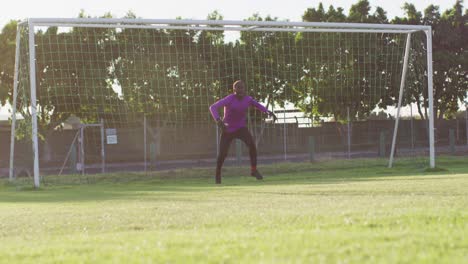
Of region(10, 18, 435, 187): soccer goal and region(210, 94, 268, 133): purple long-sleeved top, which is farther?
region(10, 18, 435, 187): soccer goal

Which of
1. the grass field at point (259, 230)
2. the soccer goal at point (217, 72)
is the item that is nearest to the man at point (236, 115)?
the grass field at point (259, 230)

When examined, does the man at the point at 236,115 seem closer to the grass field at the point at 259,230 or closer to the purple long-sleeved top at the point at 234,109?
the purple long-sleeved top at the point at 234,109

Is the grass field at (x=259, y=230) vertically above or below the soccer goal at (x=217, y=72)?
below

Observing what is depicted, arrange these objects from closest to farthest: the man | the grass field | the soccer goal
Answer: the grass field → the man → the soccer goal

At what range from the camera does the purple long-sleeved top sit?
47.2 feet

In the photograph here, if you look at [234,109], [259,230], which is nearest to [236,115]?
[234,109]

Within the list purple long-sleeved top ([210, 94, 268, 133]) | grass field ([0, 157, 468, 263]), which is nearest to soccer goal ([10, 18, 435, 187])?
purple long-sleeved top ([210, 94, 268, 133])

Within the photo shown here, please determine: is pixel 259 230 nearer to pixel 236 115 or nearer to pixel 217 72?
pixel 236 115

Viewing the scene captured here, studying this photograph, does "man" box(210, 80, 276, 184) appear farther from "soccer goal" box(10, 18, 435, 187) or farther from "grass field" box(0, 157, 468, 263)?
"soccer goal" box(10, 18, 435, 187)

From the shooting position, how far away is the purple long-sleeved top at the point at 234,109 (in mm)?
14383

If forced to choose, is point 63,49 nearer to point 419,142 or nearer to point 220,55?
point 220,55

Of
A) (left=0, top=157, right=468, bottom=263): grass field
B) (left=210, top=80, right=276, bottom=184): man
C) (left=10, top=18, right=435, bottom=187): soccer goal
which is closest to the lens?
(left=0, top=157, right=468, bottom=263): grass field

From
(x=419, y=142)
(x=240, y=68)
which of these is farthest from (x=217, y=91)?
(x=419, y=142)

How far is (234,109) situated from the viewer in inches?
568
